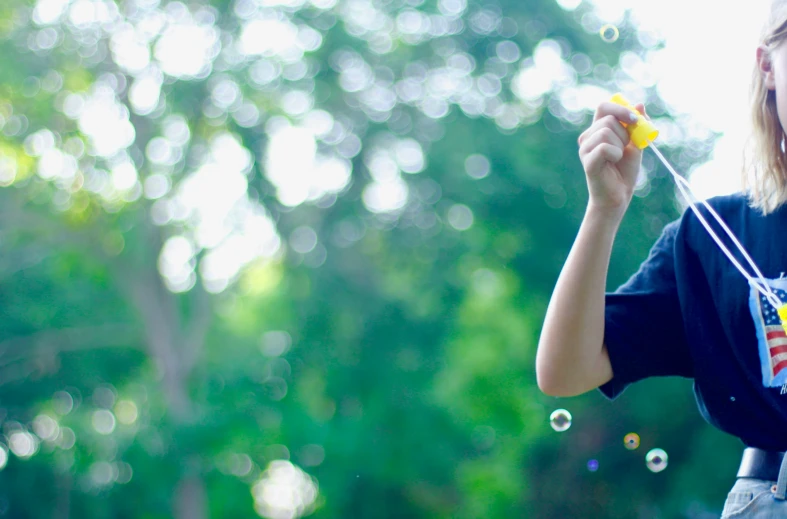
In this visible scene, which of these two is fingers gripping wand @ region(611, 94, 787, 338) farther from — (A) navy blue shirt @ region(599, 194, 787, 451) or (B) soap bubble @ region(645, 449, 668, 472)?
(B) soap bubble @ region(645, 449, 668, 472)

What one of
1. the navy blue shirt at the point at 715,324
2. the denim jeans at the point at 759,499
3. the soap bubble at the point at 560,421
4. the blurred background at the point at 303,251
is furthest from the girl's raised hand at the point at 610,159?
the blurred background at the point at 303,251

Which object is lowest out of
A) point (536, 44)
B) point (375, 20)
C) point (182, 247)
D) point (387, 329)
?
point (182, 247)

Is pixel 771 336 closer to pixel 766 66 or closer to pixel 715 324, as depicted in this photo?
pixel 715 324

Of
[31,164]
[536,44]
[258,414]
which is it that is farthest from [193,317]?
[536,44]

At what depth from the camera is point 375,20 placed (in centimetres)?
1047

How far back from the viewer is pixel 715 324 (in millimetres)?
1229

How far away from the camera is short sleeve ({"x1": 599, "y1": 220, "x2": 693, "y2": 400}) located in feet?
4.22

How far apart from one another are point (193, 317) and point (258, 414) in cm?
173

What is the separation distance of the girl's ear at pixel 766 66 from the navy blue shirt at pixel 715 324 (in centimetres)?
16

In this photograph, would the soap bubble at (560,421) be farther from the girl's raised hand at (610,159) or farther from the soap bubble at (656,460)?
the girl's raised hand at (610,159)

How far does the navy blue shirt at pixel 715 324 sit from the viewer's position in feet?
3.75

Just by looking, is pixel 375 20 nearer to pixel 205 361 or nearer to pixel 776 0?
pixel 205 361

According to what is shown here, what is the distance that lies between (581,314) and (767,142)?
0.38m

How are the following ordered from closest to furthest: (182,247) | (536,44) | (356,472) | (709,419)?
(709,419) → (536,44) → (356,472) → (182,247)
